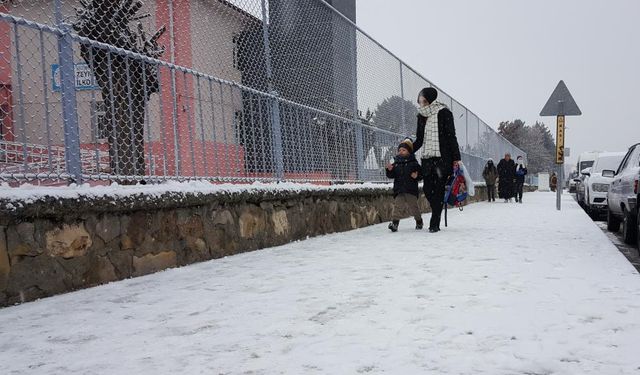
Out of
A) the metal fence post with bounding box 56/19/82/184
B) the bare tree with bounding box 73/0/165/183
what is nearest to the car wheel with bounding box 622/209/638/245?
the bare tree with bounding box 73/0/165/183

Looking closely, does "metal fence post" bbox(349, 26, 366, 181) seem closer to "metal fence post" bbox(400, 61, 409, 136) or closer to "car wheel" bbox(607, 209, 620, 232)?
"metal fence post" bbox(400, 61, 409, 136)

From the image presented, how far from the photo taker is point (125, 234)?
11.8 ft

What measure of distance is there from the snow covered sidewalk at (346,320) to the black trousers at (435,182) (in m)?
2.27

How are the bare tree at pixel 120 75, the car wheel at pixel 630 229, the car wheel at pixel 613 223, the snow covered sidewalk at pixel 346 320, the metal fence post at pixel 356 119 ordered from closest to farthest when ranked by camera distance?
the snow covered sidewalk at pixel 346 320
the bare tree at pixel 120 75
the car wheel at pixel 630 229
the metal fence post at pixel 356 119
the car wheel at pixel 613 223

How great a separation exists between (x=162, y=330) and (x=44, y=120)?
1583 mm

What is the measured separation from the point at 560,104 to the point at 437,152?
770 centimetres

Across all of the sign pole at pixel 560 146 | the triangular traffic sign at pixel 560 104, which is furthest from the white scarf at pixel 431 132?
the sign pole at pixel 560 146

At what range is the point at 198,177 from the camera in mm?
4527

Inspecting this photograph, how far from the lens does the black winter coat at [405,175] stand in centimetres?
687

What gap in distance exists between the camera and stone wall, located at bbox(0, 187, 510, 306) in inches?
114

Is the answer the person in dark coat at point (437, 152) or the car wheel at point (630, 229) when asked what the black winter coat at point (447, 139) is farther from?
the car wheel at point (630, 229)

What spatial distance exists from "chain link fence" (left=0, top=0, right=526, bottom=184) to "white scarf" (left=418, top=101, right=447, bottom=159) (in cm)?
118

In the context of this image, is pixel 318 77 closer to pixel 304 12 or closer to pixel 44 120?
pixel 304 12

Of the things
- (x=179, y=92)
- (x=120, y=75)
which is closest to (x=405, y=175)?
(x=179, y=92)
